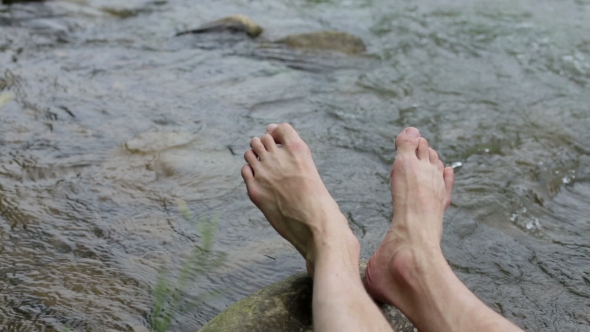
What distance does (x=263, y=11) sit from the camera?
20.9 feet

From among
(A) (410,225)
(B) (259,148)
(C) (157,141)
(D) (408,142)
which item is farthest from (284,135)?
(C) (157,141)

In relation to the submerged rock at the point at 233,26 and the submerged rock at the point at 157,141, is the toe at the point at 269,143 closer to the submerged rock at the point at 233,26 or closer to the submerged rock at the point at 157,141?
the submerged rock at the point at 157,141

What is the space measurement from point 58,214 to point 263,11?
417cm

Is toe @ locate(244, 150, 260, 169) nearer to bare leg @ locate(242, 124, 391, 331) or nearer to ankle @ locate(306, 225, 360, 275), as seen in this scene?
bare leg @ locate(242, 124, 391, 331)

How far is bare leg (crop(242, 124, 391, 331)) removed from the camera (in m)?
1.72

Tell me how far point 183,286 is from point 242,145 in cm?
128

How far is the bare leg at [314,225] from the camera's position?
172 centimetres

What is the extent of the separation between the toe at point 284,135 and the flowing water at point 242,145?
443 mm

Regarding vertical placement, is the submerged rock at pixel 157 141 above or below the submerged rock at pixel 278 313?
below

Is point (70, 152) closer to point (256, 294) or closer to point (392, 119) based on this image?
point (256, 294)

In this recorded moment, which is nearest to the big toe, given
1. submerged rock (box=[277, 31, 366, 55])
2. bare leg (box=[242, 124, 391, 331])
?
bare leg (box=[242, 124, 391, 331])

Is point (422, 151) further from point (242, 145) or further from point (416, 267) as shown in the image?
point (242, 145)

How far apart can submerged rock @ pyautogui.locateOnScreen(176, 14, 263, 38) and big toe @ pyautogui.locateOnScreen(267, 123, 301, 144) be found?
3.11m

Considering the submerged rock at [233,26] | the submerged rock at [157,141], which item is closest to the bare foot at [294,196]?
the submerged rock at [157,141]
